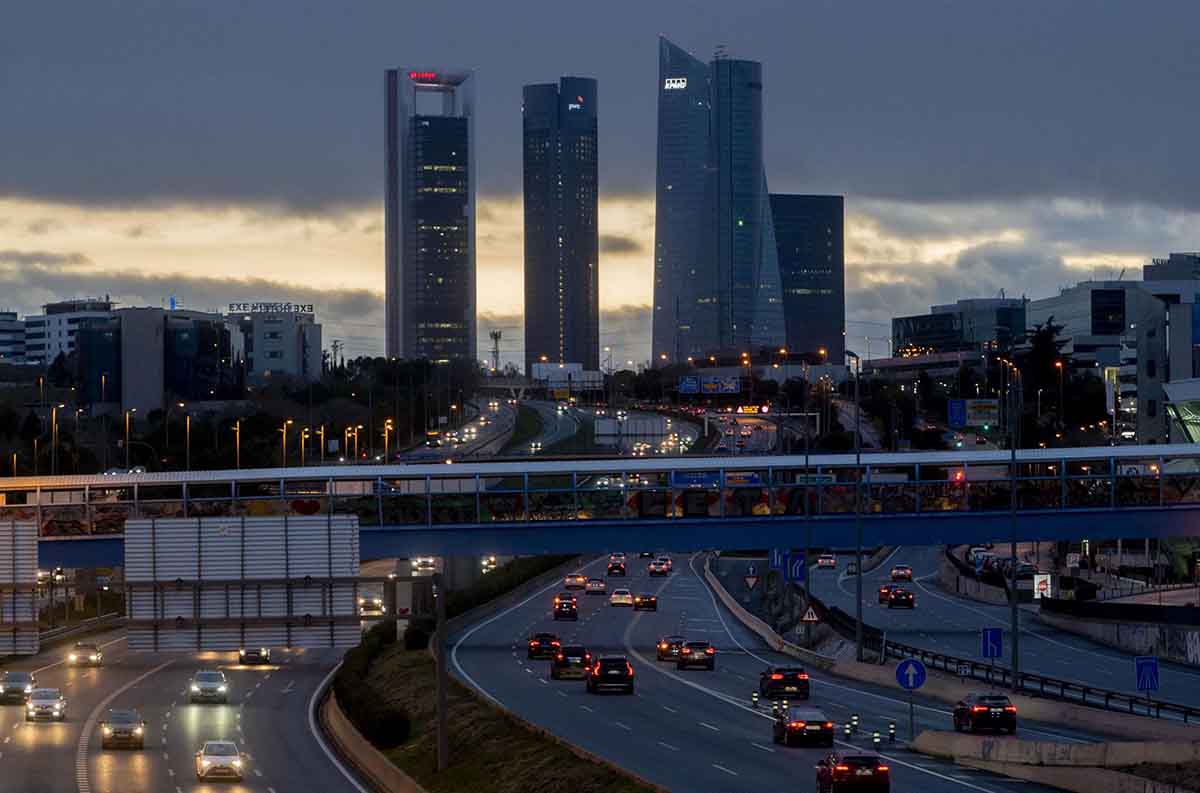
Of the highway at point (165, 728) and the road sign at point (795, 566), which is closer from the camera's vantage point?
the highway at point (165, 728)

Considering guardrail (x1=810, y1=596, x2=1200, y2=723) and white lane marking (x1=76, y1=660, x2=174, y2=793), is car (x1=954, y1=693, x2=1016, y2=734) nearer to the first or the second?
Result: guardrail (x1=810, y1=596, x2=1200, y2=723)

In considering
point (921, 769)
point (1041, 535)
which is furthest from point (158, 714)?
point (1041, 535)

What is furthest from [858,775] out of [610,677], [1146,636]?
[1146,636]

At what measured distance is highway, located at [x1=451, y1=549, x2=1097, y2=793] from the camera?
137 ft

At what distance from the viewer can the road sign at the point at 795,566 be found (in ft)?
313

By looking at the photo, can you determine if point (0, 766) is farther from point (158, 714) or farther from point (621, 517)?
point (621, 517)

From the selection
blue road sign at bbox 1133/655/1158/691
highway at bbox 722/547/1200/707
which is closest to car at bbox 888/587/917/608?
highway at bbox 722/547/1200/707

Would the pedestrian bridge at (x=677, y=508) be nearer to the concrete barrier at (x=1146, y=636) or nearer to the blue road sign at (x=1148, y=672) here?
the concrete barrier at (x=1146, y=636)

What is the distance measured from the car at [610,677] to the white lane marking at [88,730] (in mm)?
16474

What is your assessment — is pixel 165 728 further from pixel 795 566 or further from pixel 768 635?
pixel 795 566

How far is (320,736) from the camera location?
192 feet

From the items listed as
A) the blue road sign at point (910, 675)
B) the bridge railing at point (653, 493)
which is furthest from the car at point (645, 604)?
the blue road sign at point (910, 675)

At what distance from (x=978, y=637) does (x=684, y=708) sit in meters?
33.7

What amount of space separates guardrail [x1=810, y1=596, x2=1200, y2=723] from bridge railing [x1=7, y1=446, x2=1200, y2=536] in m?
6.72
